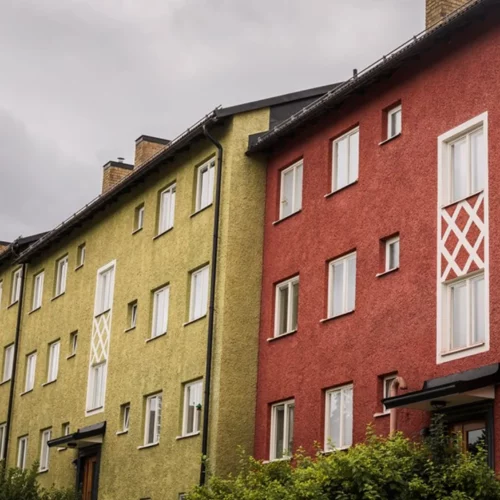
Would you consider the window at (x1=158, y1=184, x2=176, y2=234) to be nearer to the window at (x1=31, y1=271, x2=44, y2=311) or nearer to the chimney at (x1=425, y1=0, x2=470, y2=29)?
the chimney at (x1=425, y1=0, x2=470, y2=29)

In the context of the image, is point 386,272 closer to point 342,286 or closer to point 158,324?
point 342,286

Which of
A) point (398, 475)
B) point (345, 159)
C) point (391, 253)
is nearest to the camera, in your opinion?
point (398, 475)

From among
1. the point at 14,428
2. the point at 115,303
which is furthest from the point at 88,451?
the point at 14,428

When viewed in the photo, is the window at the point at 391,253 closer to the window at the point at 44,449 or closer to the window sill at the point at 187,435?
the window sill at the point at 187,435

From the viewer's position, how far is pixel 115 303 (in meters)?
37.8

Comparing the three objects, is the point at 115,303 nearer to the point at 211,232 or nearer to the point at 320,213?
the point at 211,232

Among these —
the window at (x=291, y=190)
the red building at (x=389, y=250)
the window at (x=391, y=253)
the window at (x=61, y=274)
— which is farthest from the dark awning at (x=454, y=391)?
the window at (x=61, y=274)

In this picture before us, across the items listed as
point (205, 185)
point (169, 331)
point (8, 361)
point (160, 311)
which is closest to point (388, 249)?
point (205, 185)

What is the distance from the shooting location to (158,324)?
3506 centimetres

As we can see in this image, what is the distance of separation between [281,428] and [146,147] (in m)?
15.2

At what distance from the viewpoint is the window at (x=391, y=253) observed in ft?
87.5

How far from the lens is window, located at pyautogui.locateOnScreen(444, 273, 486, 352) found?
23625 millimetres

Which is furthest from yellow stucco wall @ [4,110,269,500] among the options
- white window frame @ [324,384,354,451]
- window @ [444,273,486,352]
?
window @ [444,273,486,352]

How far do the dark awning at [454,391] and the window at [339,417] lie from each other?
3.31 m
